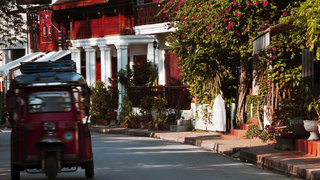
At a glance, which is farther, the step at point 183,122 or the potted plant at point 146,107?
the potted plant at point 146,107

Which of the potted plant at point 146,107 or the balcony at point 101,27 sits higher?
the balcony at point 101,27

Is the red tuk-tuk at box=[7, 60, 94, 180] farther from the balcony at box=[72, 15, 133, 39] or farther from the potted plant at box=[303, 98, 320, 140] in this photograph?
the balcony at box=[72, 15, 133, 39]

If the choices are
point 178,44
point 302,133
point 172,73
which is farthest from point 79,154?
point 172,73

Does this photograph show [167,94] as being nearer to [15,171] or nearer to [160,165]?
[160,165]

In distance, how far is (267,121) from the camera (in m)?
20.6

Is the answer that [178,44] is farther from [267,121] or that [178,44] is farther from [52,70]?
[52,70]

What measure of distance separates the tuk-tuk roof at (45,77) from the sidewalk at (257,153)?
4.47m

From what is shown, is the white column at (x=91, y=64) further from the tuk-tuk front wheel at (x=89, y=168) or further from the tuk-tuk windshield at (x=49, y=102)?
the tuk-tuk windshield at (x=49, y=102)

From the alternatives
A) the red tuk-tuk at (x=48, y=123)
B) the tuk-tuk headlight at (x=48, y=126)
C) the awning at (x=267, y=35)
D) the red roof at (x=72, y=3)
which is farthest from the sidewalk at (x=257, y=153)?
the red roof at (x=72, y=3)

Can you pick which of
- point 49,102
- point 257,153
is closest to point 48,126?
point 49,102

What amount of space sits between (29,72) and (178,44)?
463 inches

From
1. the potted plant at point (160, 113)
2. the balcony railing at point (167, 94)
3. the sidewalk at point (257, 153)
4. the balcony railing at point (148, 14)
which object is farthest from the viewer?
the balcony railing at point (148, 14)

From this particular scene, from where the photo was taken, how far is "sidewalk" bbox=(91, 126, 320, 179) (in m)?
13.4

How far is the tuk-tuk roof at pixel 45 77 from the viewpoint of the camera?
41.2 ft
